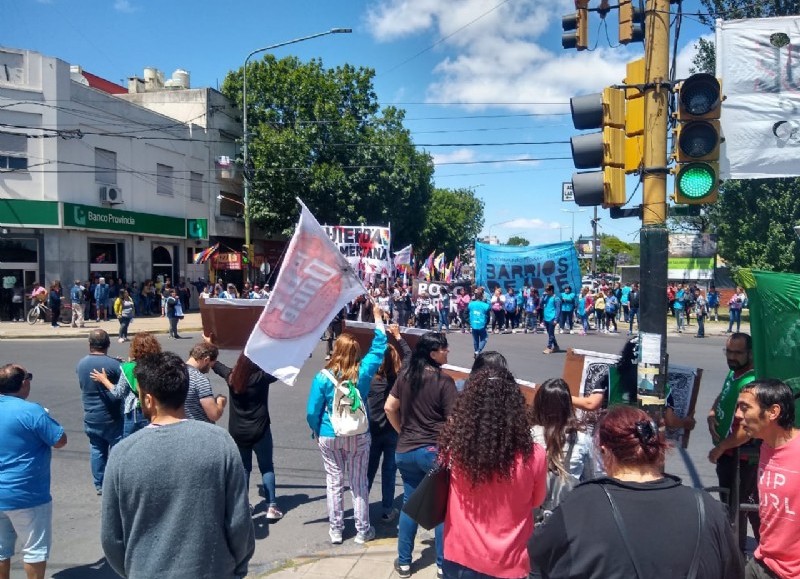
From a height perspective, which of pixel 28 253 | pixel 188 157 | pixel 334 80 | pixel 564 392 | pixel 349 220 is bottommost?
pixel 564 392

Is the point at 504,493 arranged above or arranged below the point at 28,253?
below

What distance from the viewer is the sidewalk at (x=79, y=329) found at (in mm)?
19747

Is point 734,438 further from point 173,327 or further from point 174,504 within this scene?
point 173,327

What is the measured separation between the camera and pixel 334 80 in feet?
104

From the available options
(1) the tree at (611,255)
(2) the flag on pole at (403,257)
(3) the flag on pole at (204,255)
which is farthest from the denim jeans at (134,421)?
(1) the tree at (611,255)

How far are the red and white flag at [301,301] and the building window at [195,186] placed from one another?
26821 mm

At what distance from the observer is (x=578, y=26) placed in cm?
503

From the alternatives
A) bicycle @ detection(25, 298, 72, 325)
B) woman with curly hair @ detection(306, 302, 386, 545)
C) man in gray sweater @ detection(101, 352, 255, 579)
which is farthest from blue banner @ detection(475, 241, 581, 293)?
man in gray sweater @ detection(101, 352, 255, 579)

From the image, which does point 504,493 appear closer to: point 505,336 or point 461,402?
point 461,402

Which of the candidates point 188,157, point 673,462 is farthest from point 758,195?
point 188,157

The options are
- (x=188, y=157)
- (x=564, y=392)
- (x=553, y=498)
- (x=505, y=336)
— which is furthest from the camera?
(x=188, y=157)

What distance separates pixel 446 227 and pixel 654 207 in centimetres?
4432

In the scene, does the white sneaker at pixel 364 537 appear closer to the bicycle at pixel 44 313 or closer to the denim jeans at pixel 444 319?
the denim jeans at pixel 444 319

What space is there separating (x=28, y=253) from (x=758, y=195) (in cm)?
2738
